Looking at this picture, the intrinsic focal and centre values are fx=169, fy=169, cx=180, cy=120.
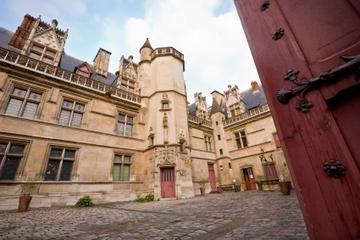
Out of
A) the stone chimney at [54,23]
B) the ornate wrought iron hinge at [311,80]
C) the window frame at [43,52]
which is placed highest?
the stone chimney at [54,23]

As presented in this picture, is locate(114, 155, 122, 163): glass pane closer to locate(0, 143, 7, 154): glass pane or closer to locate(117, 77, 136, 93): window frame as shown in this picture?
locate(0, 143, 7, 154): glass pane

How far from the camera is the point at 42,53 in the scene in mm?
11180

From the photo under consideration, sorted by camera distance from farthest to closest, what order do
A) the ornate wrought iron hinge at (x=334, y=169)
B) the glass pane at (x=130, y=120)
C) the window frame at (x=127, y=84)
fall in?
the window frame at (x=127, y=84) → the glass pane at (x=130, y=120) → the ornate wrought iron hinge at (x=334, y=169)

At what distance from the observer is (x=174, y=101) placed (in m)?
13.4

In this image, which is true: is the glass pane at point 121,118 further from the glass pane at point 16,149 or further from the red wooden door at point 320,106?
the red wooden door at point 320,106

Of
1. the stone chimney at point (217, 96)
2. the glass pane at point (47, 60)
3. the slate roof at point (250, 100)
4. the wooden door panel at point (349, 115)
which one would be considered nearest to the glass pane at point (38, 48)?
the glass pane at point (47, 60)

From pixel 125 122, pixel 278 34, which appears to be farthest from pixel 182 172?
pixel 278 34

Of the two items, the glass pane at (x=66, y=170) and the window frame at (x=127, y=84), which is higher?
the window frame at (x=127, y=84)

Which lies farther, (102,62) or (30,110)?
(102,62)

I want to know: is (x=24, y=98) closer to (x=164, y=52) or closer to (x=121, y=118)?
(x=121, y=118)

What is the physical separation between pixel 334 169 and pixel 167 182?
36.2 ft

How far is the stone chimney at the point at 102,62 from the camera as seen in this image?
14.8 metres

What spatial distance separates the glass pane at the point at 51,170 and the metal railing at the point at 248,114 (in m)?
15.2

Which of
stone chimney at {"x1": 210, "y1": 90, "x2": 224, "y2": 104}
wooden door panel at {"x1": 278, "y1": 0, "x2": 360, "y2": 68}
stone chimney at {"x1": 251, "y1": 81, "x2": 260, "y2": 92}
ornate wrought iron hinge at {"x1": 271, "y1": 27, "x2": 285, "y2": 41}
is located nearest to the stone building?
stone chimney at {"x1": 251, "y1": 81, "x2": 260, "y2": 92}
